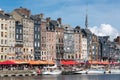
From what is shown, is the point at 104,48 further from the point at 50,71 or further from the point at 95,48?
the point at 50,71

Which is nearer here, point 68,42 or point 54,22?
point 54,22

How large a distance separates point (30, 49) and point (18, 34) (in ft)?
25.5

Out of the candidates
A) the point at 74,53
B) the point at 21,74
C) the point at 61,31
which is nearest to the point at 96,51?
the point at 74,53

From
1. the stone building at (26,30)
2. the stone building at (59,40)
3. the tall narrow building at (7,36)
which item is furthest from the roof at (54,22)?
the tall narrow building at (7,36)

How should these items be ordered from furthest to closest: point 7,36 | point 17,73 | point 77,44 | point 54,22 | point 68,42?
point 77,44
point 68,42
point 54,22
point 7,36
point 17,73

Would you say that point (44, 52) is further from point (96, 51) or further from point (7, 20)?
point (96, 51)

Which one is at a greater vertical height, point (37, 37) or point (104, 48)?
point (37, 37)

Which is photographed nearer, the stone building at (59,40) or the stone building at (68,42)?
the stone building at (59,40)

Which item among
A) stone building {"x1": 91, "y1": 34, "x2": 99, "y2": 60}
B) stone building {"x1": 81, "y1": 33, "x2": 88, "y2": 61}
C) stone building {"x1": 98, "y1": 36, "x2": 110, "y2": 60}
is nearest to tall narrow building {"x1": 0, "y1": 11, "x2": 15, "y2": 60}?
stone building {"x1": 81, "y1": 33, "x2": 88, "y2": 61}

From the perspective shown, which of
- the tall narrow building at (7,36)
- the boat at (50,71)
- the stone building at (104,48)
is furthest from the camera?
the stone building at (104,48)

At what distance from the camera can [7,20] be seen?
116750 mm

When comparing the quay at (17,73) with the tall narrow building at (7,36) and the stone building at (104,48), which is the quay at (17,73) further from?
the stone building at (104,48)

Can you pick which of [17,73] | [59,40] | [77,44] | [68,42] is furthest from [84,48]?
[17,73]

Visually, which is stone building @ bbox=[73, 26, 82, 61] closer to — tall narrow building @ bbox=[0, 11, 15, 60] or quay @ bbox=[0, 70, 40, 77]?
tall narrow building @ bbox=[0, 11, 15, 60]
